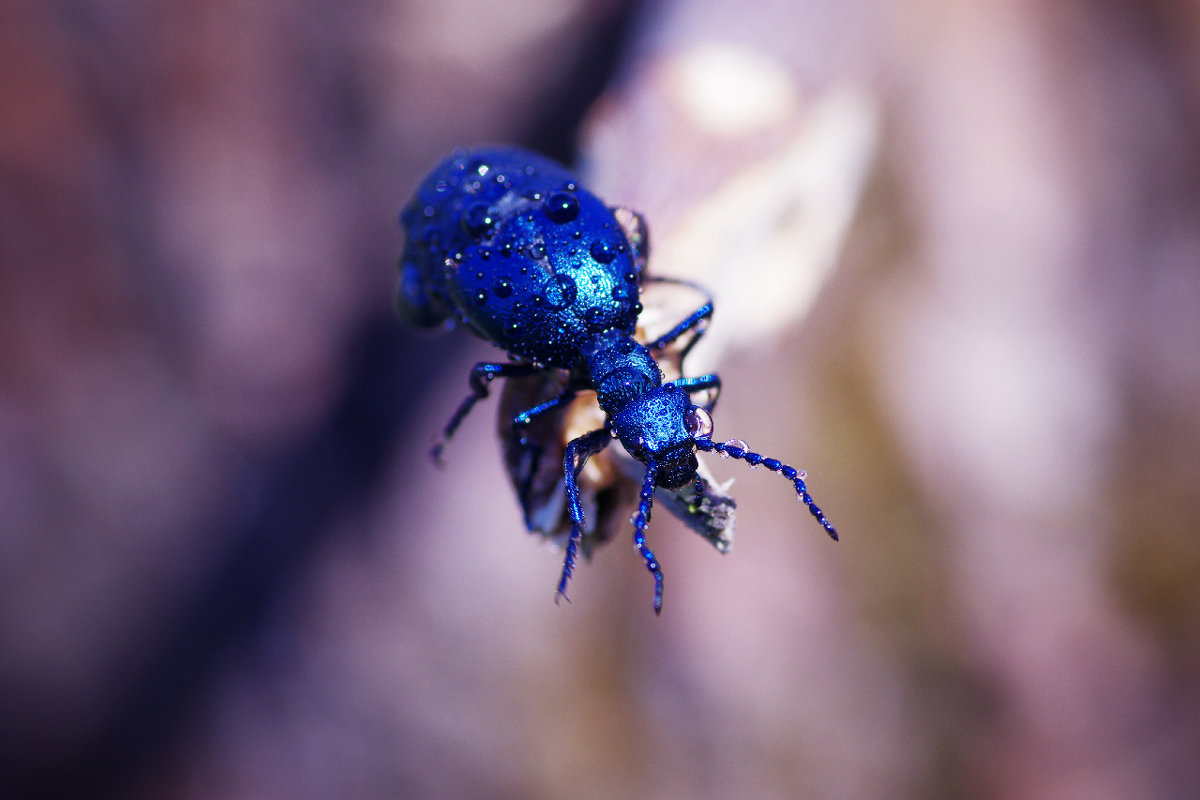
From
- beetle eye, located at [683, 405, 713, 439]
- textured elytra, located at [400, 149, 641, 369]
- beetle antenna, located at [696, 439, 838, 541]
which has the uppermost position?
textured elytra, located at [400, 149, 641, 369]

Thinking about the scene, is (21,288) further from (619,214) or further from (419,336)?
(619,214)

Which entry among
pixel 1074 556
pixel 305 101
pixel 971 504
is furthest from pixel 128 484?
pixel 1074 556

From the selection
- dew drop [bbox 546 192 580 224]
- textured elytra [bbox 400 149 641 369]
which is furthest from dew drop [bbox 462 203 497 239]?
dew drop [bbox 546 192 580 224]

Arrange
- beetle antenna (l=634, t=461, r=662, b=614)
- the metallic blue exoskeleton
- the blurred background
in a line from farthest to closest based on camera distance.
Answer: the blurred background → the metallic blue exoskeleton → beetle antenna (l=634, t=461, r=662, b=614)

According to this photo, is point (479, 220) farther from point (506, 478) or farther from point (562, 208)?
point (506, 478)

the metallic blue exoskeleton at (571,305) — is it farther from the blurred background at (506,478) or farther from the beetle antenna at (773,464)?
the blurred background at (506,478)

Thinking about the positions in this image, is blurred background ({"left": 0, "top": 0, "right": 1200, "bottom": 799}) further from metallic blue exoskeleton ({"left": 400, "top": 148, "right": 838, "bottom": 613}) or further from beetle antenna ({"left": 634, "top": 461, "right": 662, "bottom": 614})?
beetle antenna ({"left": 634, "top": 461, "right": 662, "bottom": 614})
